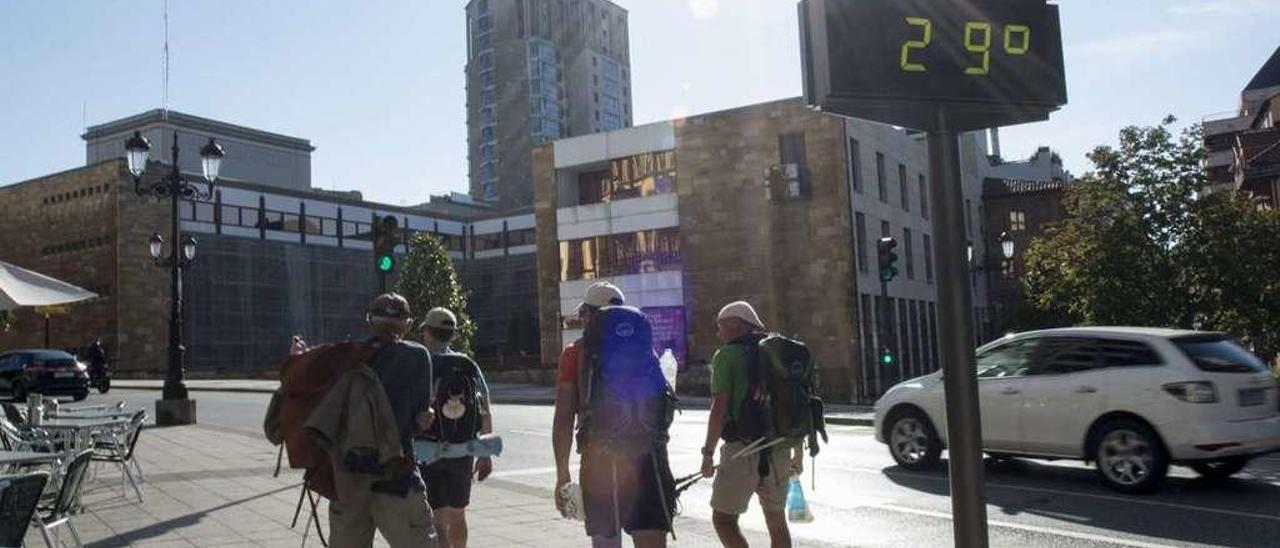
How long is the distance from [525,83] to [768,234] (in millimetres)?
96972

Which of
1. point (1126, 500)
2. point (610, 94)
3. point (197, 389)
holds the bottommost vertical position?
point (1126, 500)

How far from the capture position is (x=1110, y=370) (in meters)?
9.90

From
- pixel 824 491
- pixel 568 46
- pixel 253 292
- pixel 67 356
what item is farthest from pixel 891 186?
pixel 568 46

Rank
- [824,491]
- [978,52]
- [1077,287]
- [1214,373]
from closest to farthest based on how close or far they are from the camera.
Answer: [978,52]
[1214,373]
[824,491]
[1077,287]

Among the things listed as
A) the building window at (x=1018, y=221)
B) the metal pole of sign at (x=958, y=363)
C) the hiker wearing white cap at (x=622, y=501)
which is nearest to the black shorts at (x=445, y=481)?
the hiker wearing white cap at (x=622, y=501)

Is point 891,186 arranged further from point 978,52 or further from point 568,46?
point 568,46

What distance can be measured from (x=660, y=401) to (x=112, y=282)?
5695 centimetres

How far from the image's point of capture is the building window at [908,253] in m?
41.7

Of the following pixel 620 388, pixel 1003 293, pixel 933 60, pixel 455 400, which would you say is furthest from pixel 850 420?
pixel 1003 293

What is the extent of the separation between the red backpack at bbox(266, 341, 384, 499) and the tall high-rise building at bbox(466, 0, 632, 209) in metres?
120

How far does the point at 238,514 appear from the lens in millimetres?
8734

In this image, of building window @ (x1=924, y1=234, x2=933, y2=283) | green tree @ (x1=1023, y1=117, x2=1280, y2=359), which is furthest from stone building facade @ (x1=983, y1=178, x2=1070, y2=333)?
green tree @ (x1=1023, y1=117, x2=1280, y2=359)

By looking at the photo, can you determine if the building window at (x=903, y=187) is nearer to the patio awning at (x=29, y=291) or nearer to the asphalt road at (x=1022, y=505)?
the asphalt road at (x=1022, y=505)

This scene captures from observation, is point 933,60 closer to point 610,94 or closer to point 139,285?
point 139,285
